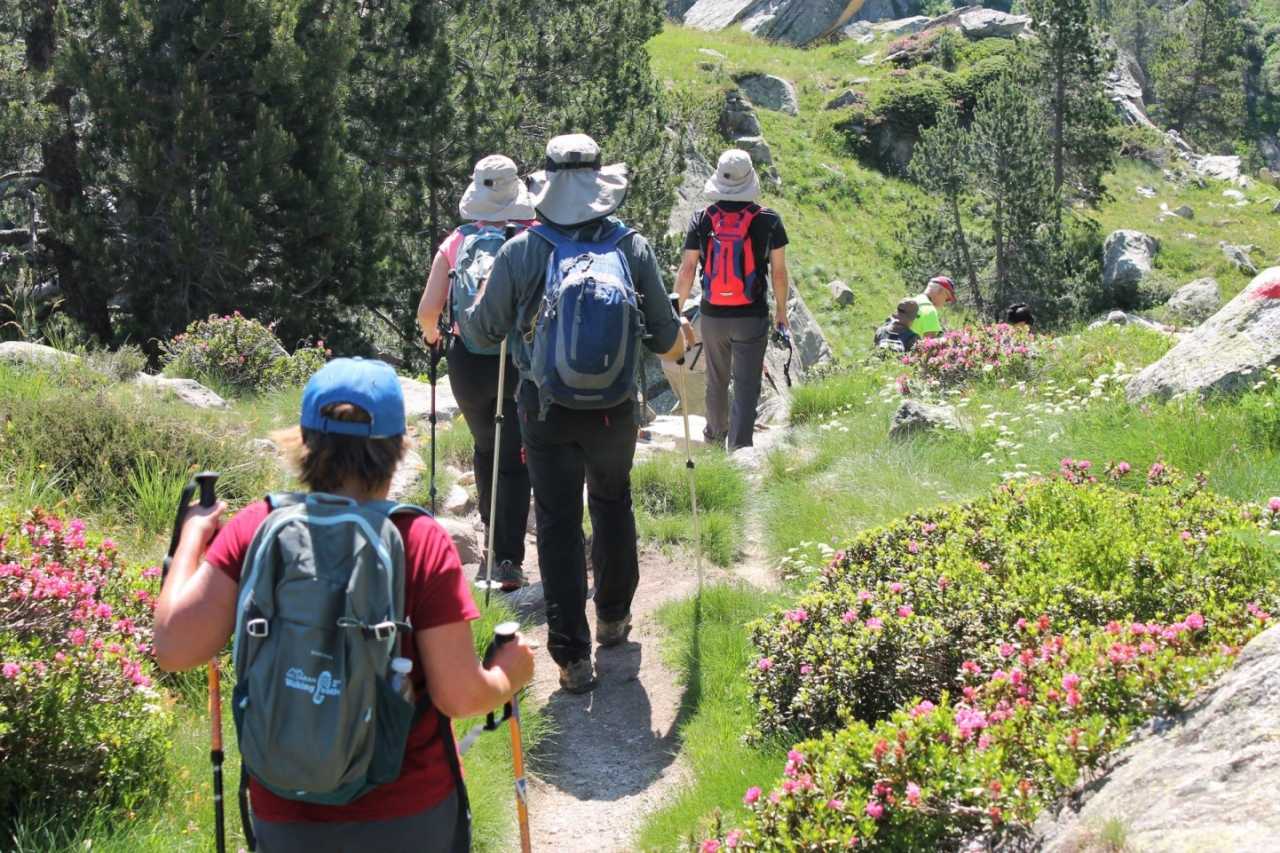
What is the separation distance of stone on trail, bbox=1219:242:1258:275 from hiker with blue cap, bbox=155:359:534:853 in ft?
142

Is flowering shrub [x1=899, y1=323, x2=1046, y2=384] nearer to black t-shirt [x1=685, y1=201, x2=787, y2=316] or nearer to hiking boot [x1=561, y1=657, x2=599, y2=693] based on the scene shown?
black t-shirt [x1=685, y1=201, x2=787, y2=316]

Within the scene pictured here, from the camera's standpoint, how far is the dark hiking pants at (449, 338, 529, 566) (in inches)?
229

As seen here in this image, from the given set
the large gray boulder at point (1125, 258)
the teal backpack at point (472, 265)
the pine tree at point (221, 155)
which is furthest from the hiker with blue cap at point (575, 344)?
the large gray boulder at point (1125, 258)

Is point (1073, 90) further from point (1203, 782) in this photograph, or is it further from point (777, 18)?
point (1203, 782)

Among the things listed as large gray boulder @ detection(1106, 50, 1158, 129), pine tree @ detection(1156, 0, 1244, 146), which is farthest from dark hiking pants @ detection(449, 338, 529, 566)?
pine tree @ detection(1156, 0, 1244, 146)

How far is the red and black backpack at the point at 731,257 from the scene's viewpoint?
765cm

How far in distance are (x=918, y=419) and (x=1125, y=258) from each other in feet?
101

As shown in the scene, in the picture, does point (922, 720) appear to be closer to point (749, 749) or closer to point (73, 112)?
point (749, 749)

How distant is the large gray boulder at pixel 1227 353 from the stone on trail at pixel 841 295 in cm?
2359

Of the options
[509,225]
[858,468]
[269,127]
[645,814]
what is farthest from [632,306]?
[269,127]

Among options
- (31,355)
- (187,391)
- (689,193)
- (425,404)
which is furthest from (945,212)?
(31,355)

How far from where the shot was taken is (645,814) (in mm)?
4219

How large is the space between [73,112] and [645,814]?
40.1 ft

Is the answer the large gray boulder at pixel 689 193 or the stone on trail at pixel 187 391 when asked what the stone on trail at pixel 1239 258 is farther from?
the stone on trail at pixel 187 391
